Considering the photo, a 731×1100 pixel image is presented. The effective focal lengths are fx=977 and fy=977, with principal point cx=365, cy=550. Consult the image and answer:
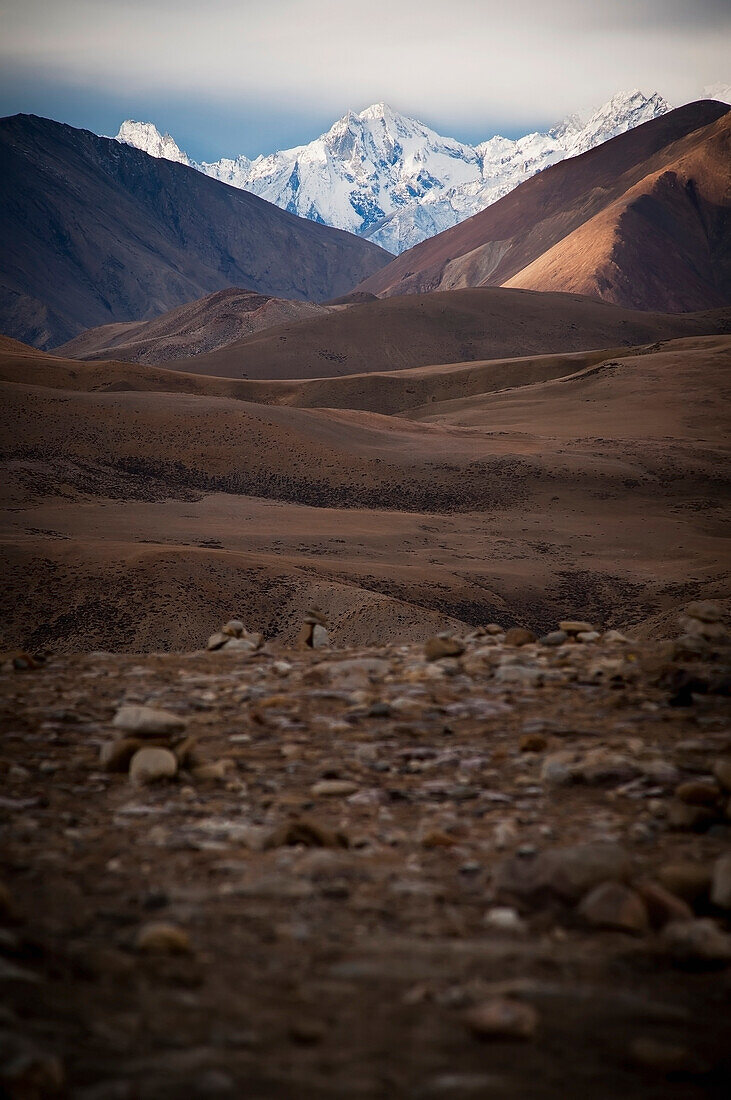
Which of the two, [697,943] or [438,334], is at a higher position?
[438,334]

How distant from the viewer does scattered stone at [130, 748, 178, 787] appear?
472cm

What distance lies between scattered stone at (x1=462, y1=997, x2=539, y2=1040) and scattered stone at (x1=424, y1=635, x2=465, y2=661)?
490 centimetres

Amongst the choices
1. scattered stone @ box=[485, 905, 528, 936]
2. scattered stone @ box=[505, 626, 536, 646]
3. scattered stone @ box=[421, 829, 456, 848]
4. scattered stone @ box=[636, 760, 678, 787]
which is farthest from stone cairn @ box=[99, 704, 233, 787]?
scattered stone @ box=[505, 626, 536, 646]

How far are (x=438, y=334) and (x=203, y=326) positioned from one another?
1459 inches

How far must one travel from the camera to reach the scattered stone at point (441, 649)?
7.54 meters

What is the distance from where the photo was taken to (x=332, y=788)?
4.64 meters

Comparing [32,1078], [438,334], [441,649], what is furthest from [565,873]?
[438,334]

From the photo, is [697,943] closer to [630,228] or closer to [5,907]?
[5,907]

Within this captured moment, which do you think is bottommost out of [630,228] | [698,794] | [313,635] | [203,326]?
[313,635]

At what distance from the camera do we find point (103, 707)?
6.06 metres

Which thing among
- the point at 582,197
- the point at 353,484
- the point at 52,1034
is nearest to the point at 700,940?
the point at 52,1034

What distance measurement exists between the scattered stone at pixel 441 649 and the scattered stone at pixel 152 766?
310 centimetres

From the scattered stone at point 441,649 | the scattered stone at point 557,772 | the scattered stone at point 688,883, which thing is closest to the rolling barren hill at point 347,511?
the scattered stone at point 441,649

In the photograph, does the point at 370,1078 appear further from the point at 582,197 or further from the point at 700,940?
the point at 582,197
